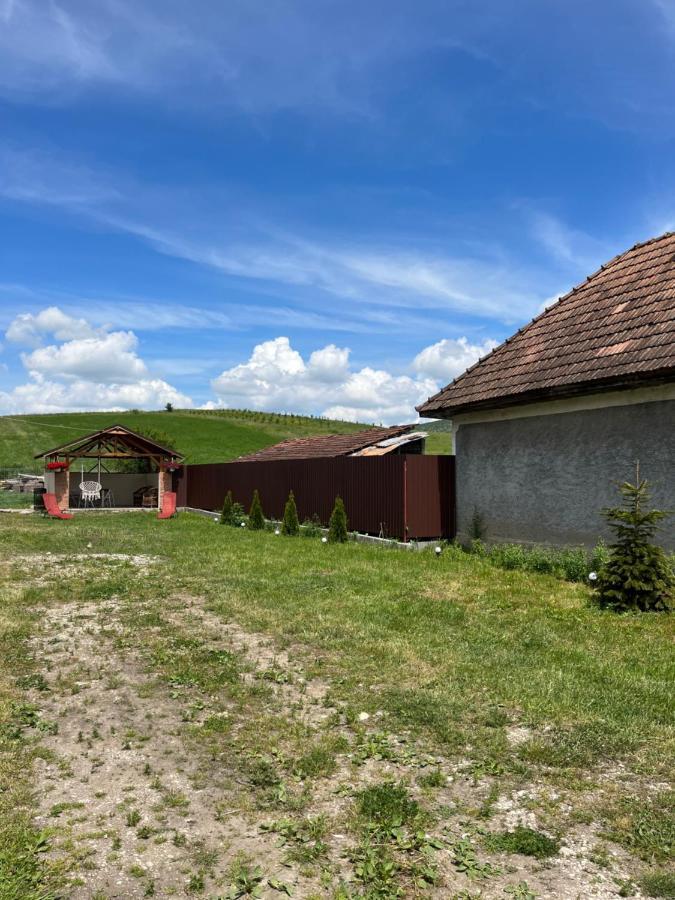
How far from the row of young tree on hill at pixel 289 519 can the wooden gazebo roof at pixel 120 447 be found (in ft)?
20.2

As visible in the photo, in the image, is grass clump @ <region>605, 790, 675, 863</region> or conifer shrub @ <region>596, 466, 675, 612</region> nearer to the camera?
grass clump @ <region>605, 790, 675, 863</region>

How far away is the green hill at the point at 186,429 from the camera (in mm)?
54250

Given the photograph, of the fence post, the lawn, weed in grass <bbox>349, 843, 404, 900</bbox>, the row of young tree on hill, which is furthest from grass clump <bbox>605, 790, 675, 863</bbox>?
the row of young tree on hill

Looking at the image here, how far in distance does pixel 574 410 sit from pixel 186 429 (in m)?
56.7

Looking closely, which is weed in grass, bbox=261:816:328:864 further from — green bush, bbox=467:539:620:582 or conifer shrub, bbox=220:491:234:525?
conifer shrub, bbox=220:491:234:525

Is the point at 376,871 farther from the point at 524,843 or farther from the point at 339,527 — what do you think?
the point at 339,527

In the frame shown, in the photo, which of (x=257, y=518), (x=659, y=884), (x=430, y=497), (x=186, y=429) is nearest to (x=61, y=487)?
(x=257, y=518)

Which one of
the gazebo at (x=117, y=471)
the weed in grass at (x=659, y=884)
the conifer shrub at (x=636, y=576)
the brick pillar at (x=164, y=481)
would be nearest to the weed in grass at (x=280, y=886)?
the weed in grass at (x=659, y=884)

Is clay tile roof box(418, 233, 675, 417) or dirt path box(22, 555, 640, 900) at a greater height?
clay tile roof box(418, 233, 675, 417)

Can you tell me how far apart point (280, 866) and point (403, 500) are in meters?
11.4

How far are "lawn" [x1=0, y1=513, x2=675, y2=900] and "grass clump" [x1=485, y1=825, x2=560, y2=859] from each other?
1 centimetres

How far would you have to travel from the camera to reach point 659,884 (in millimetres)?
2934

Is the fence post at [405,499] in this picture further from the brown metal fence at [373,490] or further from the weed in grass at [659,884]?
the weed in grass at [659,884]

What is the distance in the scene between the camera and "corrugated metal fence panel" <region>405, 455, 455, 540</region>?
14.3m
